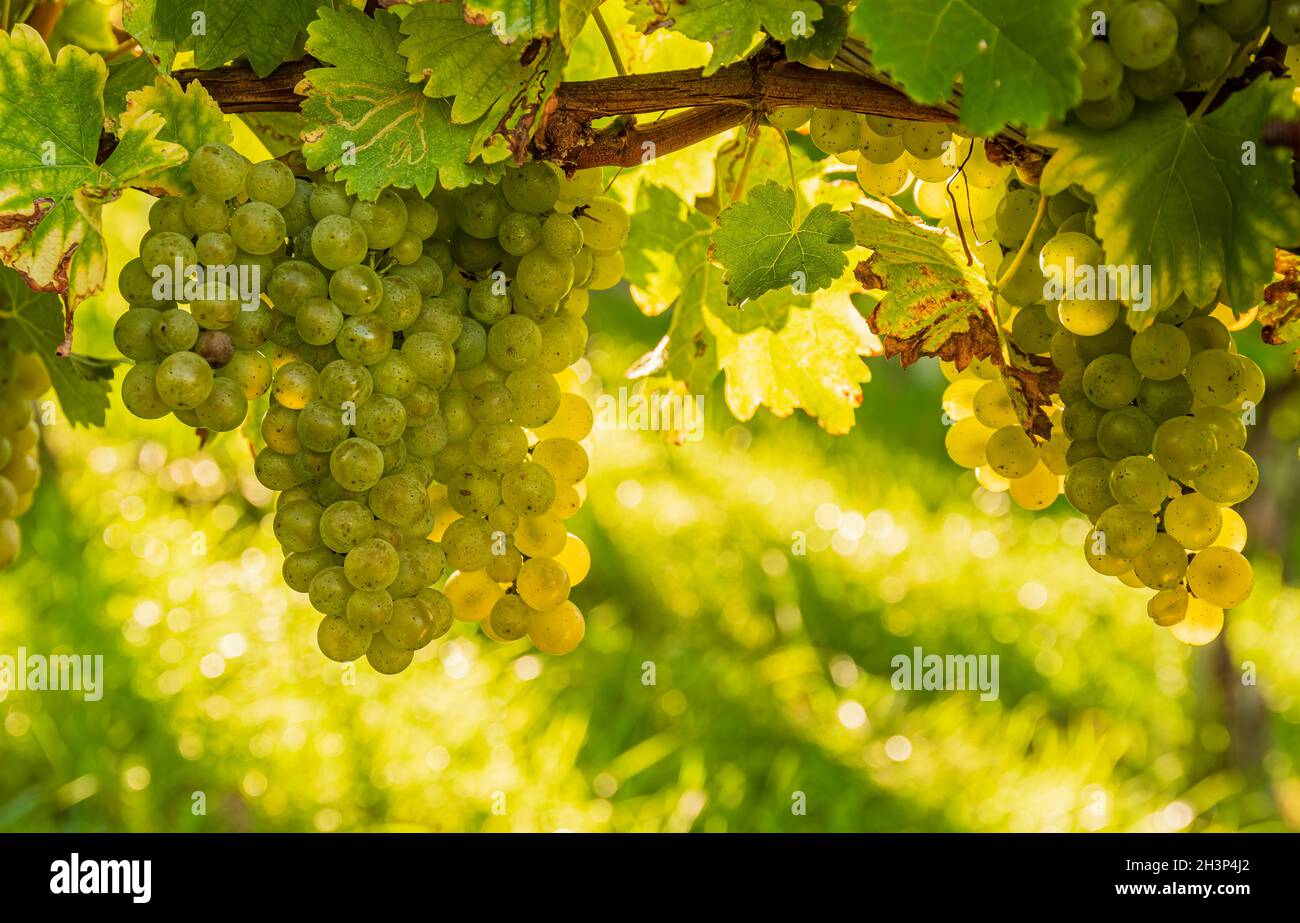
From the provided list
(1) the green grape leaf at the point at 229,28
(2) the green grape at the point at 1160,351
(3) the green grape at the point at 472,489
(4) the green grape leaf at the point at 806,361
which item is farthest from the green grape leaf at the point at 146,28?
(2) the green grape at the point at 1160,351

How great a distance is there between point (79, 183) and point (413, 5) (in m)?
0.15

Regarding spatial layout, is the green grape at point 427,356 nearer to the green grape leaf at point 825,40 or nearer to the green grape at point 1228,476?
the green grape leaf at point 825,40

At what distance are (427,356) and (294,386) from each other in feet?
0.18

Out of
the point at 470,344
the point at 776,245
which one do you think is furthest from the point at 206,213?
the point at 776,245

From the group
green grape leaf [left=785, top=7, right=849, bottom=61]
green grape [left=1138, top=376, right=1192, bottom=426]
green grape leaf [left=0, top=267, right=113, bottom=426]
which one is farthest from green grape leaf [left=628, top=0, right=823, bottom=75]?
green grape leaf [left=0, top=267, right=113, bottom=426]

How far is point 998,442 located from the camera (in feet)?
1.78

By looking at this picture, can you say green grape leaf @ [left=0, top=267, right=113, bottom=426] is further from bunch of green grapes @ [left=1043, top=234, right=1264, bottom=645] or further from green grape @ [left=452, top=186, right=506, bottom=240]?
bunch of green grapes @ [left=1043, top=234, right=1264, bottom=645]

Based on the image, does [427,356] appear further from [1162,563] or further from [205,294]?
[1162,563]

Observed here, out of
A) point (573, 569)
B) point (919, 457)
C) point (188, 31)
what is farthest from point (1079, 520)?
point (188, 31)

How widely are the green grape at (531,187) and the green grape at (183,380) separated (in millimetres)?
142

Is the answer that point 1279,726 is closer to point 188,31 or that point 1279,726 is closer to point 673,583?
point 673,583

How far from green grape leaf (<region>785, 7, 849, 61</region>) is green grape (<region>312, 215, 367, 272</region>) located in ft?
0.59

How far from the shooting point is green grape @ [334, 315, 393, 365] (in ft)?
1.46

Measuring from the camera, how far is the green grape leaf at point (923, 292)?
52cm
